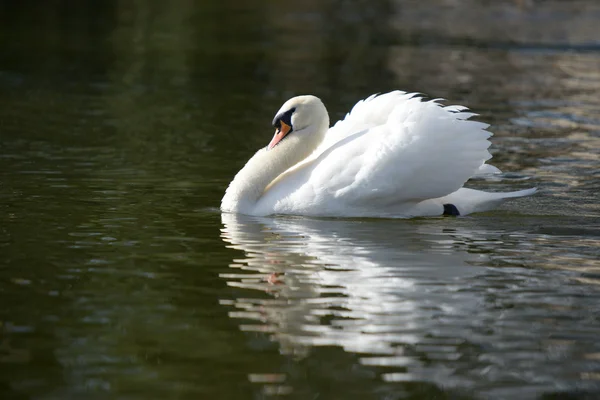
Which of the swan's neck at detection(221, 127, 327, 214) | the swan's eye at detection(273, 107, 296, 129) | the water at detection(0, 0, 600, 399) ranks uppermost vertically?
the swan's eye at detection(273, 107, 296, 129)

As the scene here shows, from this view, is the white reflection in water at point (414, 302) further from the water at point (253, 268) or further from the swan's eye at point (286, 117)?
the swan's eye at point (286, 117)

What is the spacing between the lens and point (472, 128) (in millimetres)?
10188

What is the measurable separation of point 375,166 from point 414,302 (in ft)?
8.17

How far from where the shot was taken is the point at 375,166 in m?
9.88

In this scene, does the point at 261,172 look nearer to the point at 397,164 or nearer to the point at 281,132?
the point at 281,132

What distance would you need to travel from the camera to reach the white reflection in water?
639 cm

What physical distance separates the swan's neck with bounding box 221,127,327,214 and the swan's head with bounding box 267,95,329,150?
20 mm

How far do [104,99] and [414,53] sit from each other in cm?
1018

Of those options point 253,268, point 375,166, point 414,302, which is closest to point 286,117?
point 375,166

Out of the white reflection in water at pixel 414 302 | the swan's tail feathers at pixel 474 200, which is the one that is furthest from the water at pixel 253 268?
the swan's tail feathers at pixel 474 200

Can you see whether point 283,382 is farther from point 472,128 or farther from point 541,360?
point 472,128

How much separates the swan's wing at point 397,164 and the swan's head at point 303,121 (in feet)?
1.64

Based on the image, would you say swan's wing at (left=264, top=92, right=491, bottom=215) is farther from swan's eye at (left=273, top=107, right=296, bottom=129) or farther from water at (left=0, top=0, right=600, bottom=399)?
swan's eye at (left=273, top=107, right=296, bottom=129)

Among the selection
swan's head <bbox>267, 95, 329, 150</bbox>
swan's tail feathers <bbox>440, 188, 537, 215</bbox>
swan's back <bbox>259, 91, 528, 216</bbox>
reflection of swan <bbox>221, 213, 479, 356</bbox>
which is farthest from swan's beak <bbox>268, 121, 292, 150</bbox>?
swan's tail feathers <bbox>440, 188, 537, 215</bbox>
